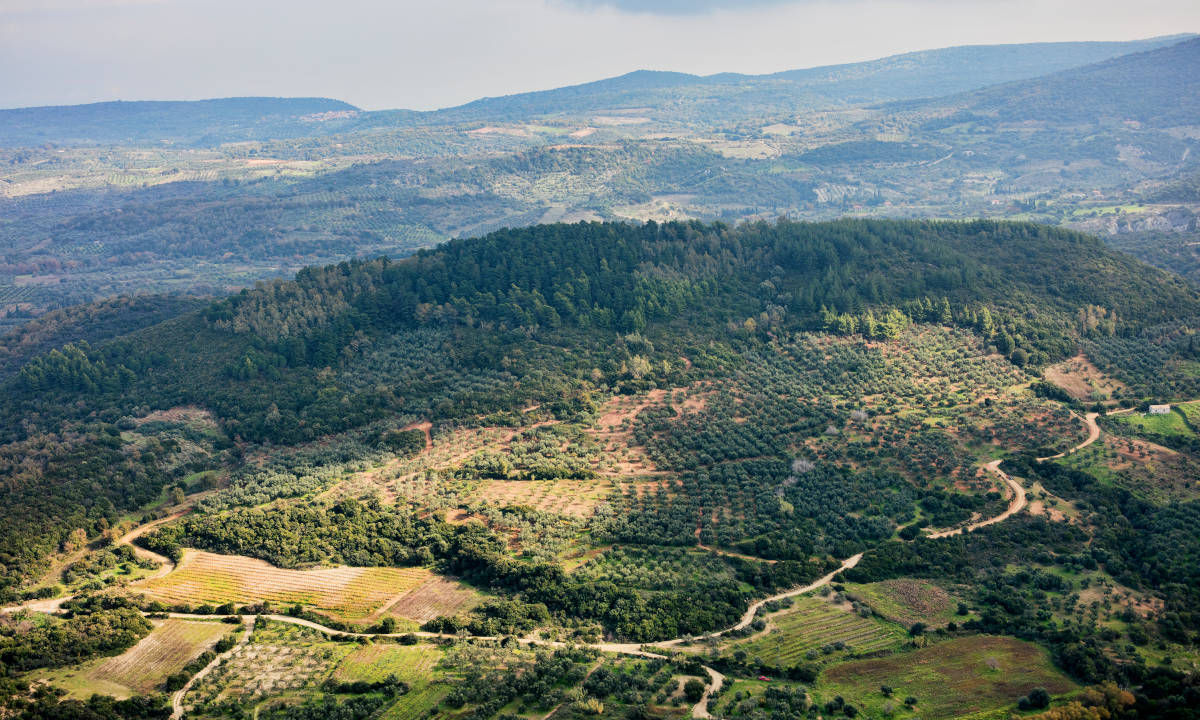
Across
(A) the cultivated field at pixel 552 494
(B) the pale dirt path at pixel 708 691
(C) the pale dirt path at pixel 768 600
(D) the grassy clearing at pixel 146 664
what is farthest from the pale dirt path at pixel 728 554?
(D) the grassy clearing at pixel 146 664

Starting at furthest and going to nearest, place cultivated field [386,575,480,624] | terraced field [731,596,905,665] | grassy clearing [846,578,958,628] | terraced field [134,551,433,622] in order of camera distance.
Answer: terraced field [134,551,433,622] → cultivated field [386,575,480,624] → grassy clearing [846,578,958,628] → terraced field [731,596,905,665]

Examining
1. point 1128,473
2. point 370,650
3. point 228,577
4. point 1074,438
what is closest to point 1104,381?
point 1074,438

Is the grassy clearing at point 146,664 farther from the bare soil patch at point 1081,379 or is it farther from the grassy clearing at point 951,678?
the bare soil patch at point 1081,379

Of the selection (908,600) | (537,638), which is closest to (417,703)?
(537,638)

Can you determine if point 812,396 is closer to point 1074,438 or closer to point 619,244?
point 1074,438

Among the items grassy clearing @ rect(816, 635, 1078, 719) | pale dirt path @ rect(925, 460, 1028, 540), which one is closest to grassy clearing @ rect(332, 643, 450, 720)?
grassy clearing @ rect(816, 635, 1078, 719)

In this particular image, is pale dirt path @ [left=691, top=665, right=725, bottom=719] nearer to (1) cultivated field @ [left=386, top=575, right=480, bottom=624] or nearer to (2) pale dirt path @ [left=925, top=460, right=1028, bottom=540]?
(1) cultivated field @ [left=386, top=575, right=480, bottom=624]
